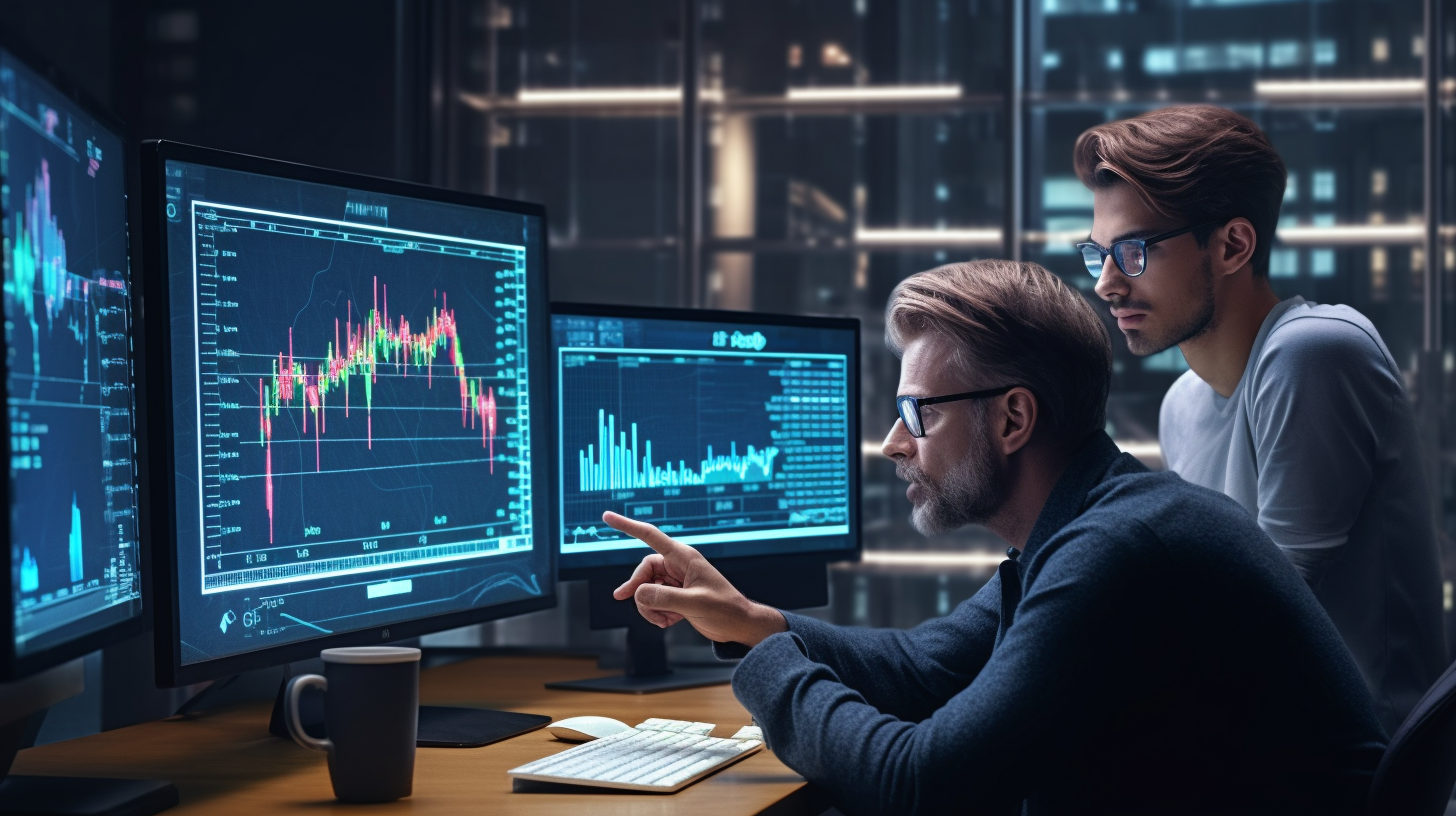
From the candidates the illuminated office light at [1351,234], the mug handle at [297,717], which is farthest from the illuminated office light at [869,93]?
the mug handle at [297,717]

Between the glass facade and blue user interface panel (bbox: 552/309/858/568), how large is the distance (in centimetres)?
137

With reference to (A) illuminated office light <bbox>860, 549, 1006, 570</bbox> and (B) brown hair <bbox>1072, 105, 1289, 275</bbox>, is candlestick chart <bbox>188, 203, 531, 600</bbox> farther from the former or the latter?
(A) illuminated office light <bbox>860, 549, 1006, 570</bbox>

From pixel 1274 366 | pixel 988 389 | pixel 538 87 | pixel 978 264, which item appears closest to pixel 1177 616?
pixel 988 389

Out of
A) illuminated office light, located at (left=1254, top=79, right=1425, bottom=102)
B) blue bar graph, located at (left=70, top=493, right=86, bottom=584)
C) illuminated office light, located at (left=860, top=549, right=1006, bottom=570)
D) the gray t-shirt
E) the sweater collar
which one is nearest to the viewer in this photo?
blue bar graph, located at (left=70, top=493, right=86, bottom=584)

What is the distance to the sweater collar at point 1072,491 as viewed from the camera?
118 cm

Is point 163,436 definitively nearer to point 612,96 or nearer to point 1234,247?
point 1234,247

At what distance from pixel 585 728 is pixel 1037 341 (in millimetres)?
634

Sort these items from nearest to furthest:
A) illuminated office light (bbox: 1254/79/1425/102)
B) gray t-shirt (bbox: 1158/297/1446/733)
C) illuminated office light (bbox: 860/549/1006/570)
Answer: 1. gray t-shirt (bbox: 1158/297/1446/733)
2. illuminated office light (bbox: 1254/79/1425/102)
3. illuminated office light (bbox: 860/549/1006/570)

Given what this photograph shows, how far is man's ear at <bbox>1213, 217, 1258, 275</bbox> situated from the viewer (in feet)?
5.43

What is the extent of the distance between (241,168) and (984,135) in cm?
246

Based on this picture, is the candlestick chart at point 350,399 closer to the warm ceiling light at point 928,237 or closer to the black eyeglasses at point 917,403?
the black eyeglasses at point 917,403

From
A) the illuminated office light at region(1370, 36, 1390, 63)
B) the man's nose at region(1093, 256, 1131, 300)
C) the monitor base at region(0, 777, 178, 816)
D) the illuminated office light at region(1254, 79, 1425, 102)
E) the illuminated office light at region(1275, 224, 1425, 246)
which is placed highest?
the illuminated office light at region(1370, 36, 1390, 63)

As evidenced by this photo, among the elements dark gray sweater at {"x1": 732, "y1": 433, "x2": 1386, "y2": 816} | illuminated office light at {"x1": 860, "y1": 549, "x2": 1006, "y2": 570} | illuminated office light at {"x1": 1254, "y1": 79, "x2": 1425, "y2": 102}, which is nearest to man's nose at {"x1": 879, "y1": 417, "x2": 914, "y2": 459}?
dark gray sweater at {"x1": 732, "y1": 433, "x2": 1386, "y2": 816}

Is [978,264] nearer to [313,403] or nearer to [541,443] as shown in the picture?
[541,443]
